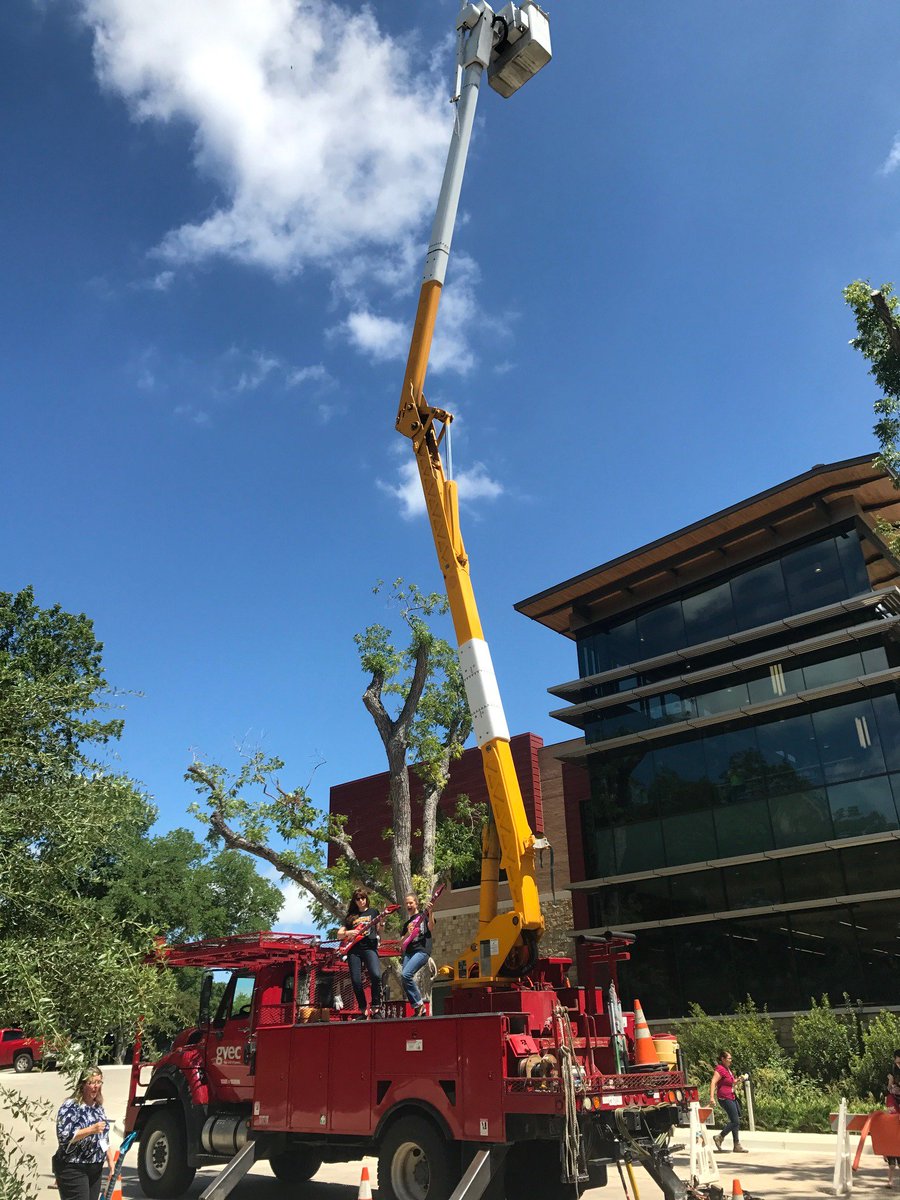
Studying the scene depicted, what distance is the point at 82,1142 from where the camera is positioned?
785 cm

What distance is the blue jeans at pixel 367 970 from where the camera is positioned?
11406mm

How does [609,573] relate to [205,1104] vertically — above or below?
above

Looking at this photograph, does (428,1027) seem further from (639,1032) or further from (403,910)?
(403,910)

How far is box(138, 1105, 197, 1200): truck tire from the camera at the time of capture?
12.1 meters

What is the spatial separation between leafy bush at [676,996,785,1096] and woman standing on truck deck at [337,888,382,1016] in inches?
395

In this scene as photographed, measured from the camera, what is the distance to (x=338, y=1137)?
1024 cm

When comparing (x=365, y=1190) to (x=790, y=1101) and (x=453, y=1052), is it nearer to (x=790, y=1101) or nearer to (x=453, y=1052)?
(x=453, y=1052)

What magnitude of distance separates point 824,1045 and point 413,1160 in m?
12.7

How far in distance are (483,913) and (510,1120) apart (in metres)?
3.11

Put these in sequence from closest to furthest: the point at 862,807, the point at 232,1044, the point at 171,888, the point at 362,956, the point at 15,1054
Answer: the point at 362,956 → the point at 232,1044 → the point at 862,807 → the point at 15,1054 → the point at 171,888

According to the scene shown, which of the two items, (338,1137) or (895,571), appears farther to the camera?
(895,571)

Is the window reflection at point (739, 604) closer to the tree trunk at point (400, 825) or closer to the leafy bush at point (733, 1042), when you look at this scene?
the tree trunk at point (400, 825)

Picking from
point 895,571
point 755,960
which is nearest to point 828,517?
point 895,571

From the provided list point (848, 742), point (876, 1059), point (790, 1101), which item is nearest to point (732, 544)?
point (848, 742)
